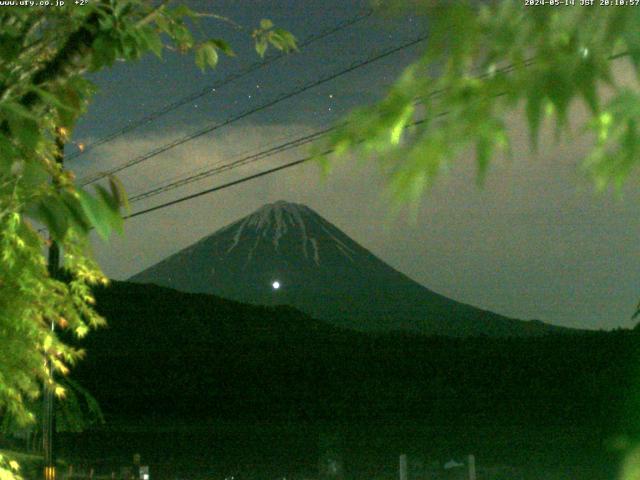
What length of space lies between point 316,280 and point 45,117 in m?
131

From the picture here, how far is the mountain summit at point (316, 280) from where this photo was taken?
377ft

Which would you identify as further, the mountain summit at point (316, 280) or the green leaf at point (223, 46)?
the mountain summit at point (316, 280)

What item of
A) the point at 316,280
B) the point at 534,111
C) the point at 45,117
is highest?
the point at 316,280

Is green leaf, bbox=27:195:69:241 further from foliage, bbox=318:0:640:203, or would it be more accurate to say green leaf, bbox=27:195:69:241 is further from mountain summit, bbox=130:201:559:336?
mountain summit, bbox=130:201:559:336

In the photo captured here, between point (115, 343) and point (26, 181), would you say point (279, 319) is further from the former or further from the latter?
point (26, 181)

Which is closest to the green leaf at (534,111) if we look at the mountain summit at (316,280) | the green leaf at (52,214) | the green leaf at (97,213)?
the green leaf at (97,213)

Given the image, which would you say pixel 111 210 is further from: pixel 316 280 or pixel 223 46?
pixel 316 280

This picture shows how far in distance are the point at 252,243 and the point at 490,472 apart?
376 ft

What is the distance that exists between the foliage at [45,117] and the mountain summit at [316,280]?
100 meters

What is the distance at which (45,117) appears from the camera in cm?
299

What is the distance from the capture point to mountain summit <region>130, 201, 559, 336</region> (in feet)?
377

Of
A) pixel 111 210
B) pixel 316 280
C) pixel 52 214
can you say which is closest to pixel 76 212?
pixel 52 214

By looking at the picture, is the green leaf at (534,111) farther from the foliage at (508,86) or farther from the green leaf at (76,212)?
the green leaf at (76,212)

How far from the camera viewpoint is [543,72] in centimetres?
86
